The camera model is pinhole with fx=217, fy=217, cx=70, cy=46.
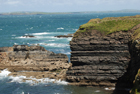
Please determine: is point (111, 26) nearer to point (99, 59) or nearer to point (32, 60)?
point (99, 59)

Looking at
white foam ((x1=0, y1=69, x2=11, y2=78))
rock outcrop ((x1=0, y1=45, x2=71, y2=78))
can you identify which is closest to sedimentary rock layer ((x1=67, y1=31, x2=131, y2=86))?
rock outcrop ((x1=0, y1=45, x2=71, y2=78))

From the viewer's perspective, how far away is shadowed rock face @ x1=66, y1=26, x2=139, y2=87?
3497 cm

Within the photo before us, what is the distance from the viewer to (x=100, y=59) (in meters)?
35.6

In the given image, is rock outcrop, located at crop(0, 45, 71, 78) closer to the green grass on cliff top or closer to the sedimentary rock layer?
the sedimentary rock layer

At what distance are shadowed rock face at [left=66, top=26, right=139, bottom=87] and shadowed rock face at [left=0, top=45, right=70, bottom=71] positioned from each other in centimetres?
718

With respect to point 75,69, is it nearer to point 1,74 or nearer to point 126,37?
point 126,37

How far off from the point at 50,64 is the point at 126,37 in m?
16.3

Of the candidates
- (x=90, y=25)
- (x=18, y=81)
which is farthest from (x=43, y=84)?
(x=90, y=25)

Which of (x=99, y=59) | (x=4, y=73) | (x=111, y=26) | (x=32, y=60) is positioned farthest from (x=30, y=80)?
(x=111, y=26)

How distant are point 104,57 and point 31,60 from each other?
16820 millimetres

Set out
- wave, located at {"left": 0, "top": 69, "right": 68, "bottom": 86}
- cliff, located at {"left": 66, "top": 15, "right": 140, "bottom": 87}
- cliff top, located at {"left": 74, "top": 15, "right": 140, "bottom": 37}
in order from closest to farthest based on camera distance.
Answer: cliff, located at {"left": 66, "top": 15, "right": 140, "bottom": 87}, wave, located at {"left": 0, "top": 69, "right": 68, "bottom": 86}, cliff top, located at {"left": 74, "top": 15, "right": 140, "bottom": 37}

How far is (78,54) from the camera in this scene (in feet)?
121

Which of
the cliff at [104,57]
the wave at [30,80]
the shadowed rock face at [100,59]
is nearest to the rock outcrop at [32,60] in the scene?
the wave at [30,80]

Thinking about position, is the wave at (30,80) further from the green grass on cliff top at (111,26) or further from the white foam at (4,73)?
the green grass on cliff top at (111,26)
